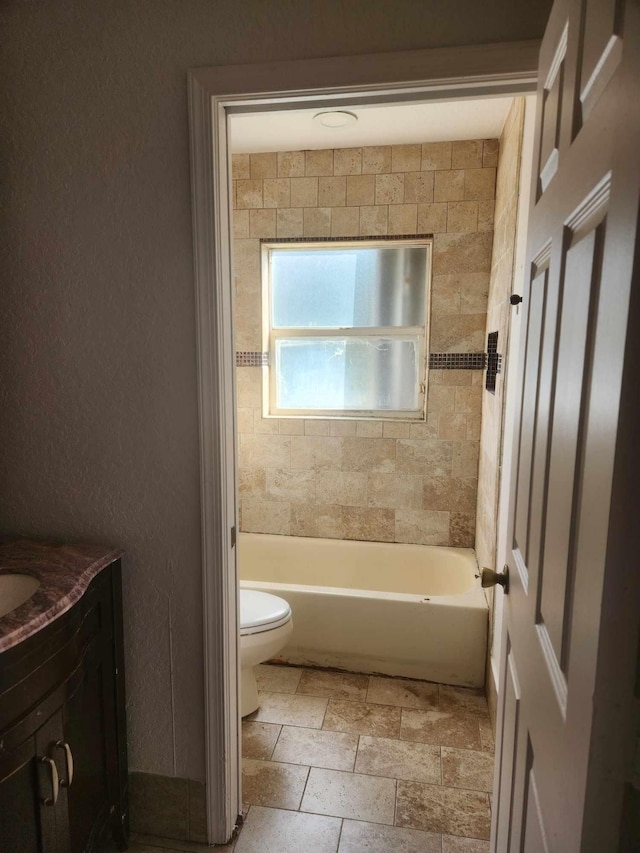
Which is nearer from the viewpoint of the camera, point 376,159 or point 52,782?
point 52,782

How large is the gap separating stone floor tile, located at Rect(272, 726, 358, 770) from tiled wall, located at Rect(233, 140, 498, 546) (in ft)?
4.27

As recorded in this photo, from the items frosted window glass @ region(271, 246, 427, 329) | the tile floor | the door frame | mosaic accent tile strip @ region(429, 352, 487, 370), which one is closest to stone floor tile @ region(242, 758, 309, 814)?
the tile floor

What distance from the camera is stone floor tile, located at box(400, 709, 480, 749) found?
85.3 inches

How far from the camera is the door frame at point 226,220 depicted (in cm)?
127

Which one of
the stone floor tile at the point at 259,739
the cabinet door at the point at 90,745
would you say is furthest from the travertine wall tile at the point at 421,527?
the cabinet door at the point at 90,745

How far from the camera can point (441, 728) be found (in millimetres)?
2246

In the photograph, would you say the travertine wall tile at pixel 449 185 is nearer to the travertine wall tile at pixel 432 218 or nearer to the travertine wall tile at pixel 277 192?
the travertine wall tile at pixel 432 218

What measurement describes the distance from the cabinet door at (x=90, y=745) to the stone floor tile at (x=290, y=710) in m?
0.89

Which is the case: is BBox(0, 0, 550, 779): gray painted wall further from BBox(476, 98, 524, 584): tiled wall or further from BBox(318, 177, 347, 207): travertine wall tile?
BBox(318, 177, 347, 207): travertine wall tile

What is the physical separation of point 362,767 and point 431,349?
81.7 inches

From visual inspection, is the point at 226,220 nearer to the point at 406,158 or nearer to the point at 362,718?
the point at 406,158

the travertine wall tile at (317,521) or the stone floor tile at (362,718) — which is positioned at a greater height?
the travertine wall tile at (317,521)

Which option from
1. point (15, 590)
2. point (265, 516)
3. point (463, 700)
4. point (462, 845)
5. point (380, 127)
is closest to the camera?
point (15, 590)

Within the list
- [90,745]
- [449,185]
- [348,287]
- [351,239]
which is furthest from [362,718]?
[449,185]
